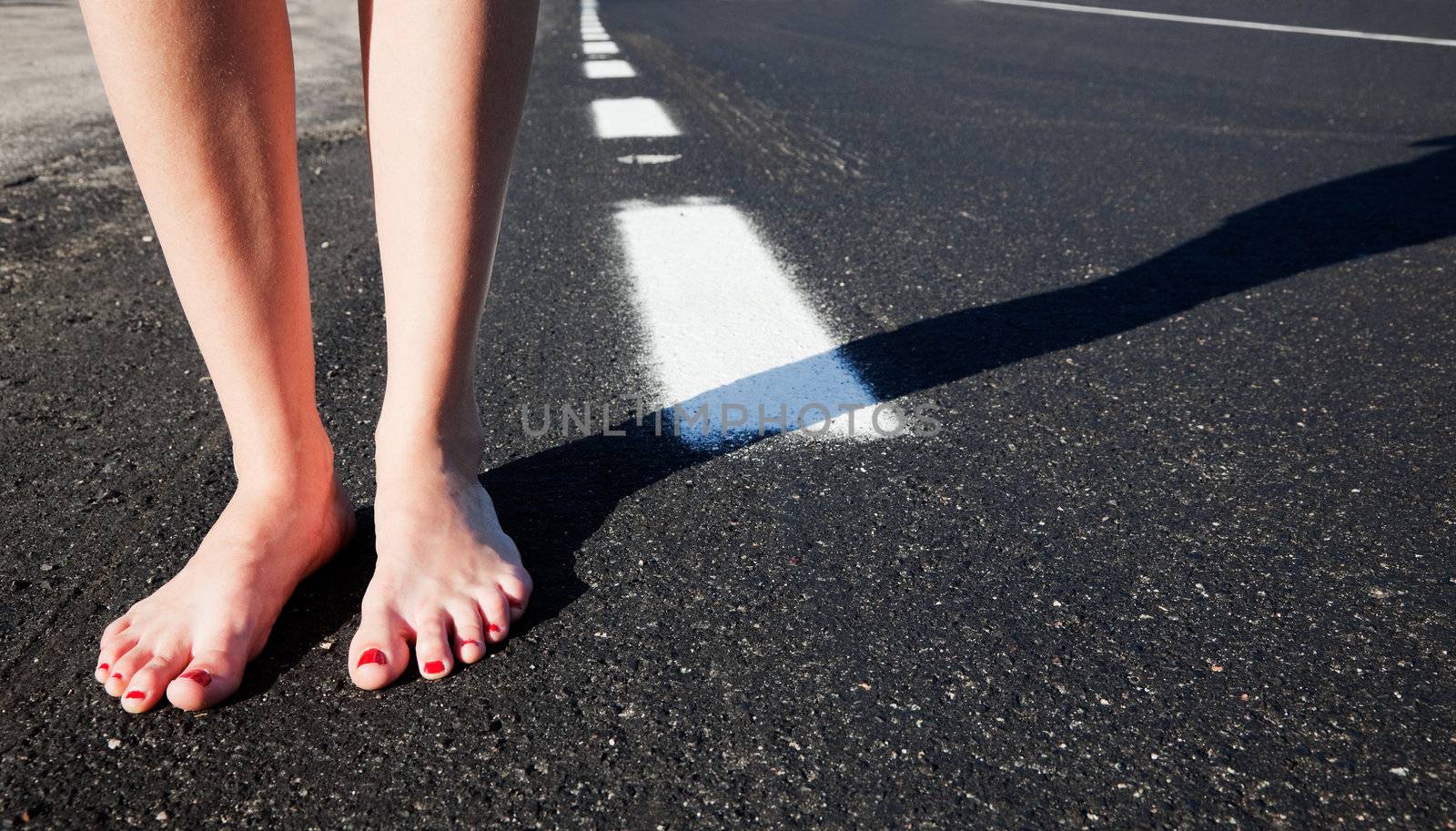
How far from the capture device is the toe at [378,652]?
1437mm

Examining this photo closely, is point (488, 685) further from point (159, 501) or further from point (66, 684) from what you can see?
point (159, 501)

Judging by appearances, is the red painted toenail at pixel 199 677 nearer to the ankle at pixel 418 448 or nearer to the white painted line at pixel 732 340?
the ankle at pixel 418 448

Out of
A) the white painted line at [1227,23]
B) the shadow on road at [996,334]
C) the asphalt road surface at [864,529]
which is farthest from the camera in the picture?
the white painted line at [1227,23]

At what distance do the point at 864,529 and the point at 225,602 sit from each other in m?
0.96

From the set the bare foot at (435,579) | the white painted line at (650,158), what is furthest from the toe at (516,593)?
the white painted line at (650,158)

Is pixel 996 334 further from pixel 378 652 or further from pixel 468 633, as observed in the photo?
pixel 378 652

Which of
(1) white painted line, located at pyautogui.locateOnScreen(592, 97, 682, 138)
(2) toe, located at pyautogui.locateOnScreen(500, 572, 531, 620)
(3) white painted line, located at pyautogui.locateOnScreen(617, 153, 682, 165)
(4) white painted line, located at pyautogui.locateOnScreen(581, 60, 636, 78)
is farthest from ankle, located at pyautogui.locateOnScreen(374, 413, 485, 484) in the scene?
(4) white painted line, located at pyautogui.locateOnScreen(581, 60, 636, 78)

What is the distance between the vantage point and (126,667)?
142 centimetres

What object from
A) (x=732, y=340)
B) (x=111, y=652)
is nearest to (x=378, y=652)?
(x=111, y=652)

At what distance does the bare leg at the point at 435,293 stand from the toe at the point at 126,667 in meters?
0.26

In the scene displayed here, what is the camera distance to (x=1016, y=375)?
94.6 inches

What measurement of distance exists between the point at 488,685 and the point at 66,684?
0.54 m

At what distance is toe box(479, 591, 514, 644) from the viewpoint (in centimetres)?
153

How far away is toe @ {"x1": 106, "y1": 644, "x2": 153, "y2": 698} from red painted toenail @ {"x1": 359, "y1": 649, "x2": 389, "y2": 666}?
271 mm
